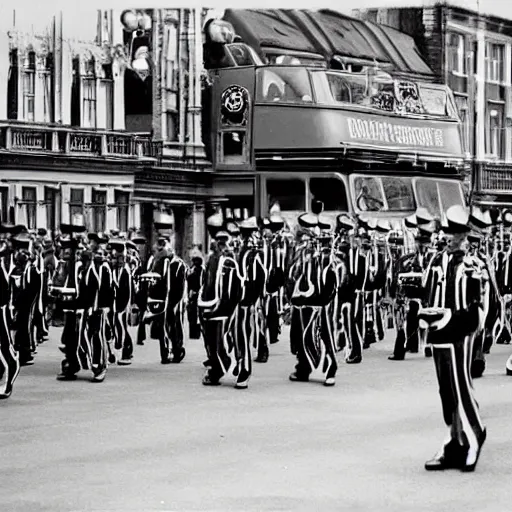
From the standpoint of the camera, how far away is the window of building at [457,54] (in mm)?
26689

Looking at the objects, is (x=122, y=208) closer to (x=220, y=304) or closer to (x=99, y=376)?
(x=99, y=376)

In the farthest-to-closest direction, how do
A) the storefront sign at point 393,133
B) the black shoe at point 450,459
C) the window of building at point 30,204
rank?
the storefront sign at point 393,133 → the window of building at point 30,204 → the black shoe at point 450,459

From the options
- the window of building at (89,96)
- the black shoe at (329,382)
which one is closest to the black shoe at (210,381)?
the black shoe at (329,382)

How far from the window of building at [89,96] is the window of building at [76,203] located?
3.94 feet

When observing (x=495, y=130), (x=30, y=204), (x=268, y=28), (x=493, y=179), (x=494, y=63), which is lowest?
(x=30, y=204)

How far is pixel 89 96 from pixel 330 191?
231 inches

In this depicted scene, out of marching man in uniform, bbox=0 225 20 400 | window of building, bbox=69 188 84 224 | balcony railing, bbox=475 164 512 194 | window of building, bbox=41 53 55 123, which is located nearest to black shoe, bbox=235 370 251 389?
marching man in uniform, bbox=0 225 20 400

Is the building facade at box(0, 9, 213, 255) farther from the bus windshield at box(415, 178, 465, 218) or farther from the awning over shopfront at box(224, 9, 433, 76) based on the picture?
the bus windshield at box(415, 178, 465, 218)

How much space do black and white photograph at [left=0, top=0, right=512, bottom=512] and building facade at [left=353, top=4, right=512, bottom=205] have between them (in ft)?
0.23

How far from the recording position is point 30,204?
68.5 feet

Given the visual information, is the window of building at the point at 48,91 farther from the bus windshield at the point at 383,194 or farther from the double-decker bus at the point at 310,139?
the bus windshield at the point at 383,194

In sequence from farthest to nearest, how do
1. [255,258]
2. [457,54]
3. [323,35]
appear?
1. [457,54]
2. [323,35]
3. [255,258]

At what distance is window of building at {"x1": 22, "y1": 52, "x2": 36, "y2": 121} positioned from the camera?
67.5 feet

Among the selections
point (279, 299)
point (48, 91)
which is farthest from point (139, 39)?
point (279, 299)
